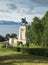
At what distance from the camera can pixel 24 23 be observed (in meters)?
50.8

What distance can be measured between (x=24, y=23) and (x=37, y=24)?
Result: 5794 mm

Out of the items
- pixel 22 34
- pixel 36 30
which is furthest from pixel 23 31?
pixel 36 30

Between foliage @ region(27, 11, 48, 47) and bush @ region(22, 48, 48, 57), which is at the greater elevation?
foliage @ region(27, 11, 48, 47)

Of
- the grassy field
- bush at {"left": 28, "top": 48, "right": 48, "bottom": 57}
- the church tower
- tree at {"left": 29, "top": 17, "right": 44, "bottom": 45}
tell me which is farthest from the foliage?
the grassy field

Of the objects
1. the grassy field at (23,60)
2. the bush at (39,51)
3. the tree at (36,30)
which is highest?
the tree at (36,30)

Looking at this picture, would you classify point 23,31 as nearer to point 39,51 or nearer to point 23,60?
point 39,51

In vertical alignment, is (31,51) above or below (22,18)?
below

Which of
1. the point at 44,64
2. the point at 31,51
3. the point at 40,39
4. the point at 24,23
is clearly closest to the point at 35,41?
the point at 40,39

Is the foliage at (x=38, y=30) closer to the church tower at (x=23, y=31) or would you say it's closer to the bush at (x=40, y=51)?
the church tower at (x=23, y=31)

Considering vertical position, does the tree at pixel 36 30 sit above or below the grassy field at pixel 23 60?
above

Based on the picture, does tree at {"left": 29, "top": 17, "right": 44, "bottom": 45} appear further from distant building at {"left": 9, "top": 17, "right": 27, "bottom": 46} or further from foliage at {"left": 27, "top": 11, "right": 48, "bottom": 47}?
distant building at {"left": 9, "top": 17, "right": 27, "bottom": 46}

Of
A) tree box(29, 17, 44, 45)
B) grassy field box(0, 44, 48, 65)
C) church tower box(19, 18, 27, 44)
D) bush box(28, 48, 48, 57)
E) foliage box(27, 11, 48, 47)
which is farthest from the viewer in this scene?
church tower box(19, 18, 27, 44)

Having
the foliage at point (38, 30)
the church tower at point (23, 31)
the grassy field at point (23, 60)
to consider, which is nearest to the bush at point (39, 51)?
the grassy field at point (23, 60)

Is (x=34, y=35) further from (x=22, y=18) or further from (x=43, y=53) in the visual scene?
(x=43, y=53)
